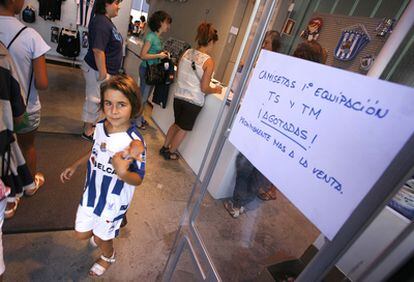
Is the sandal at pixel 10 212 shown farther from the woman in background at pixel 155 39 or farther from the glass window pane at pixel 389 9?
the glass window pane at pixel 389 9

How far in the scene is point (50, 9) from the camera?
4.07m

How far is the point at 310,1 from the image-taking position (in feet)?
2.41

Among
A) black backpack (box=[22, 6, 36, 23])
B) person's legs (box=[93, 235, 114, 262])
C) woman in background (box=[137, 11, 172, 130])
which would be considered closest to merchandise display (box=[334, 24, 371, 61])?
person's legs (box=[93, 235, 114, 262])

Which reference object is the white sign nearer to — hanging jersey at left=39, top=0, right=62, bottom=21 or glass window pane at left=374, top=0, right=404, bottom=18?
glass window pane at left=374, top=0, right=404, bottom=18

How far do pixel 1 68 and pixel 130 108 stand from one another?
53 cm

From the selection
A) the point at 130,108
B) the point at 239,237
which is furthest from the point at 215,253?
the point at 130,108

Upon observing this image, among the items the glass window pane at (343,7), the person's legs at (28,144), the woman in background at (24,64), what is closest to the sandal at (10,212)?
the woman in background at (24,64)

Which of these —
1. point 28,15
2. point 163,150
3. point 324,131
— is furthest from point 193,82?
point 28,15

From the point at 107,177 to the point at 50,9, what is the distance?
4565 mm

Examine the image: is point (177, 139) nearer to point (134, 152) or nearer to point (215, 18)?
point (134, 152)

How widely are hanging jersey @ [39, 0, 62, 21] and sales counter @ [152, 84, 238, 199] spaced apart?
9.80ft

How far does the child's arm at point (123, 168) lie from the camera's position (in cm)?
96

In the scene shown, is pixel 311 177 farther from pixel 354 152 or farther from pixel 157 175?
pixel 157 175

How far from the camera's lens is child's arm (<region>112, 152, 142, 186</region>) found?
3.16 feet
